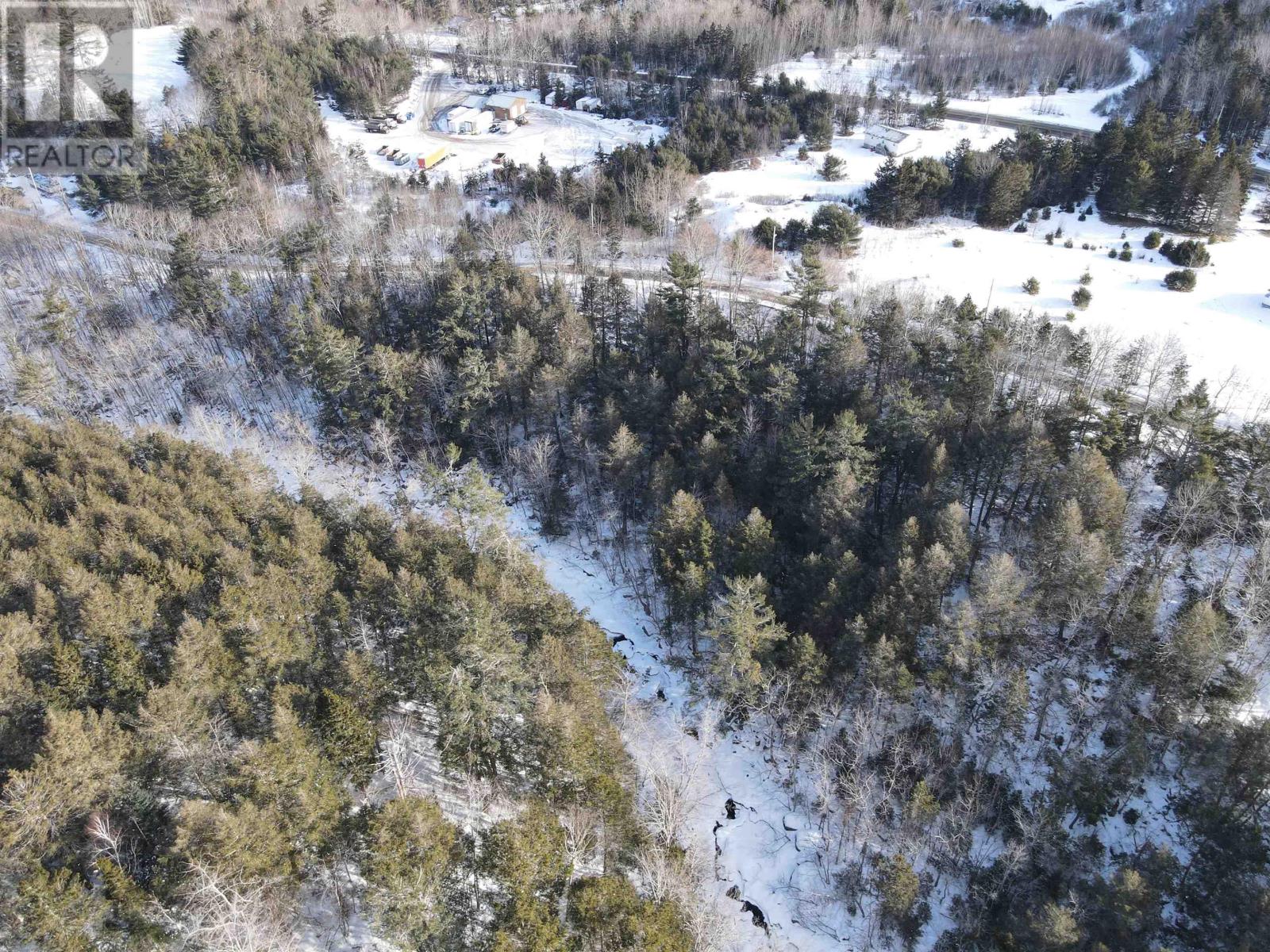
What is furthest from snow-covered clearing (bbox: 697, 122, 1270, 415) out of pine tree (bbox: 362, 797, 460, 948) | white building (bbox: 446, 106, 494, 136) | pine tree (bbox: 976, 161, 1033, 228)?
pine tree (bbox: 362, 797, 460, 948)

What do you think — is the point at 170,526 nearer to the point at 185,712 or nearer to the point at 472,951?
the point at 185,712

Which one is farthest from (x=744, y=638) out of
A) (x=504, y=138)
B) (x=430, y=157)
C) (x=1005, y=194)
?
(x=504, y=138)

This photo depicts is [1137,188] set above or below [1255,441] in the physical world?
above

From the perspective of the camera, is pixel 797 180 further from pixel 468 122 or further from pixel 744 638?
pixel 744 638

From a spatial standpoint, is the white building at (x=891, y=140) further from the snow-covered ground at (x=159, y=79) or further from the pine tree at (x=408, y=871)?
the pine tree at (x=408, y=871)

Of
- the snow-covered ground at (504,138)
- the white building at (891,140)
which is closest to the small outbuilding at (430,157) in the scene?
the snow-covered ground at (504,138)

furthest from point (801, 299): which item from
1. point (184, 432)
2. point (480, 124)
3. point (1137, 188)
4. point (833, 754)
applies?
point (480, 124)
